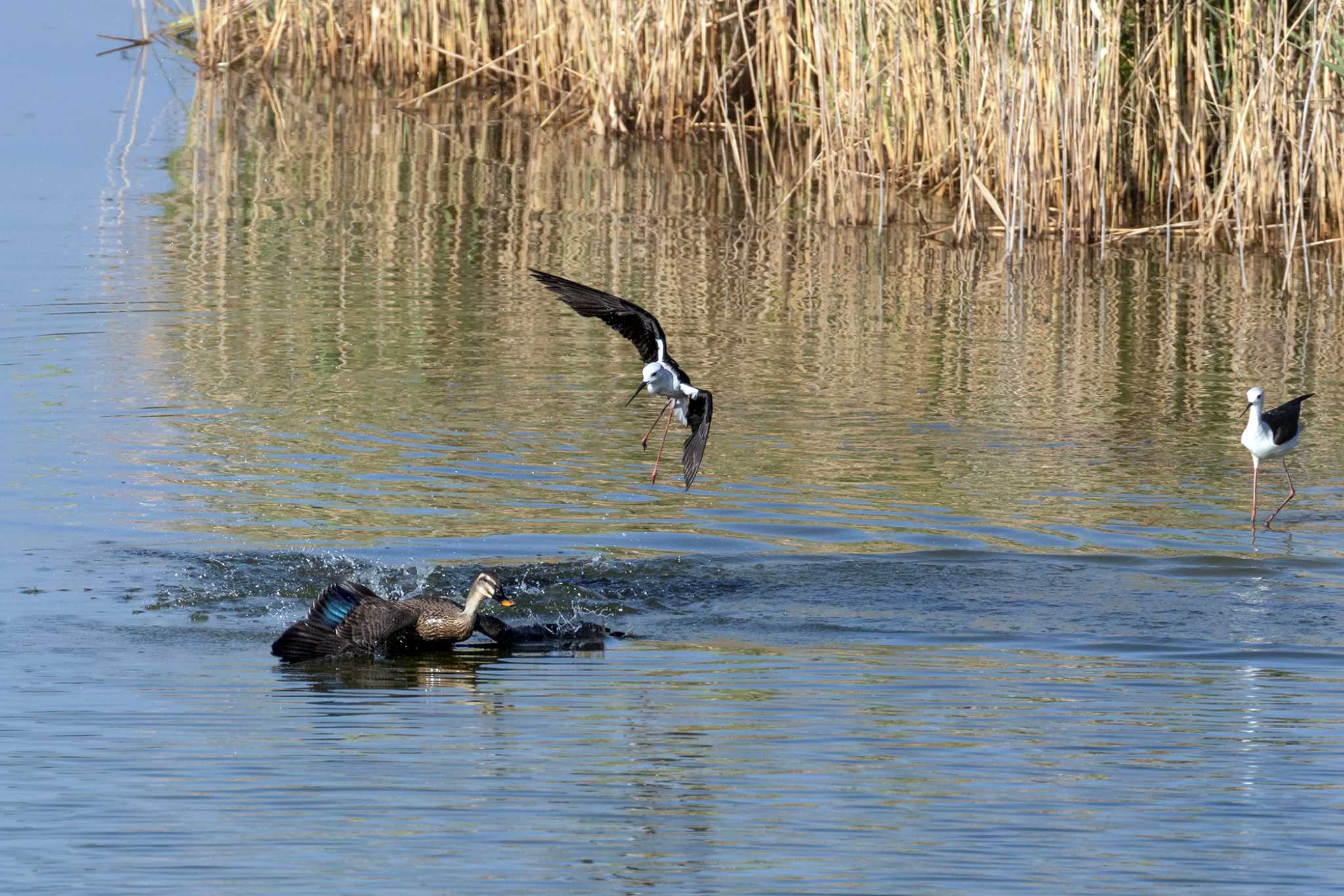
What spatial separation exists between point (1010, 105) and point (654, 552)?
667 centimetres

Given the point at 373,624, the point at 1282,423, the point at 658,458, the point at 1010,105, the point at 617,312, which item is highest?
the point at 1010,105

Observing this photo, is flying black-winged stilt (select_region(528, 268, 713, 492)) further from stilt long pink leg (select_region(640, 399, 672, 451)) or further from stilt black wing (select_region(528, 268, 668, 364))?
stilt long pink leg (select_region(640, 399, 672, 451))

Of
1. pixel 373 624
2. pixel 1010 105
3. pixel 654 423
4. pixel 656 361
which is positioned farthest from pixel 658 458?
pixel 1010 105

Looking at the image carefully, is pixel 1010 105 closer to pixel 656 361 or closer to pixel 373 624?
pixel 656 361

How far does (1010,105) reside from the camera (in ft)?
45.4

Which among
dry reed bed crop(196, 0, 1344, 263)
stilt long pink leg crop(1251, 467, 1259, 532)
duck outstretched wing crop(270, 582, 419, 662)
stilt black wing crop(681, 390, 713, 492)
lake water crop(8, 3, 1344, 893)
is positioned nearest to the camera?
lake water crop(8, 3, 1344, 893)

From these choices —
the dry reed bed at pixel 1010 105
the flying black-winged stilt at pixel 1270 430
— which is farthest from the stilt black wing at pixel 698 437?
the dry reed bed at pixel 1010 105

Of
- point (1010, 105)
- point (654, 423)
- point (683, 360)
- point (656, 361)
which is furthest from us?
point (1010, 105)

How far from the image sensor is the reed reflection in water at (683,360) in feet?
29.3

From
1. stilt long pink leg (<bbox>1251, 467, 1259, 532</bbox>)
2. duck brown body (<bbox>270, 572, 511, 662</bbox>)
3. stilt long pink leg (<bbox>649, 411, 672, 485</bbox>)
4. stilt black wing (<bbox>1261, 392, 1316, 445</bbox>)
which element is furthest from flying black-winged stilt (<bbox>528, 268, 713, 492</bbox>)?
stilt black wing (<bbox>1261, 392, 1316, 445</bbox>)

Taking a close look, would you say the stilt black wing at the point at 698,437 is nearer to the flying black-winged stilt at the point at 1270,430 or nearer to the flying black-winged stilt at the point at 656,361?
the flying black-winged stilt at the point at 656,361

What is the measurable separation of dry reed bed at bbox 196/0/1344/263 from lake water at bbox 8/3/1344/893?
48 cm

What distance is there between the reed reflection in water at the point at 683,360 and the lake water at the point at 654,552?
42 mm

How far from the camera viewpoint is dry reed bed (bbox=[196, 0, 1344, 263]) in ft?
45.0
